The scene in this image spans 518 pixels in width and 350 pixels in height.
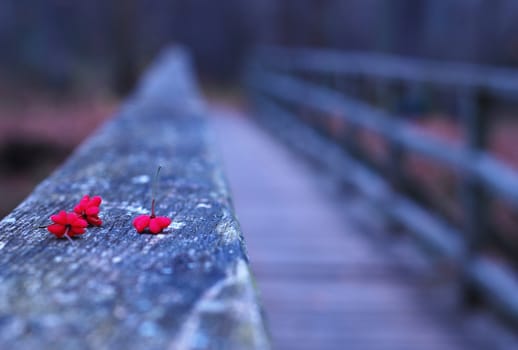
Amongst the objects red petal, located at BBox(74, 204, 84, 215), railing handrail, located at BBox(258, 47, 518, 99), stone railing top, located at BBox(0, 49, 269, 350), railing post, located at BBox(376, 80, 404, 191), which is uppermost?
red petal, located at BBox(74, 204, 84, 215)

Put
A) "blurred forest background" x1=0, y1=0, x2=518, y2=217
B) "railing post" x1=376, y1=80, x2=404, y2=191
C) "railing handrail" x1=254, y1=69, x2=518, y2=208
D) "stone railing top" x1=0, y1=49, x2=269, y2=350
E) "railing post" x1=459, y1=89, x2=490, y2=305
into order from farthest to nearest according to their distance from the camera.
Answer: "blurred forest background" x1=0, y1=0, x2=518, y2=217
"railing post" x1=376, y1=80, x2=404, y2=191
"railing post" x1=459, y1=89, x2=490, y2=305
"railing handrail" x1=254, y1=69, x2=518, y2=208
"stone railing top" x1=0, y1=49, x2=269, y2=350

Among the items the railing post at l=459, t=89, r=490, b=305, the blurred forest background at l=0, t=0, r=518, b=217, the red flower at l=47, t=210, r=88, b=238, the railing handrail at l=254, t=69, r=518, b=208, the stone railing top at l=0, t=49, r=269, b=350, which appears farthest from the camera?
the blurred forest background at l=0, t=0, r=518, b=217

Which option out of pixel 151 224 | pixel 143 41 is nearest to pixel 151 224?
pixel 151 224

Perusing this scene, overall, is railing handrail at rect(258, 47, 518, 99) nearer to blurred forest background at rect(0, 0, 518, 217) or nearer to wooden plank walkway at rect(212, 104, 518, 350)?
wooden plank walkway at rect(212, 104, 518, 350)

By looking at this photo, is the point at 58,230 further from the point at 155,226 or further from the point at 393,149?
the point at 393,149

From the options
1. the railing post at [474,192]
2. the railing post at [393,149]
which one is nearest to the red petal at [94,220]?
the railing post at [474,192]

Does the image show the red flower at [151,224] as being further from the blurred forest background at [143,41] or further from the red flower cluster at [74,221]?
the blurred forest background at [143,41]

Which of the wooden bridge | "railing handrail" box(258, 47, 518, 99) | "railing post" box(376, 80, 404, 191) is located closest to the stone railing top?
the wooden bridge
